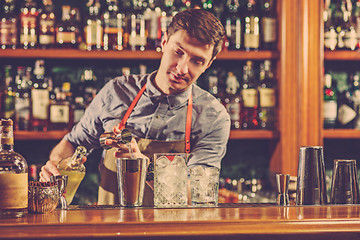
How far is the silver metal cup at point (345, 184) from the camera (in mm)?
1413

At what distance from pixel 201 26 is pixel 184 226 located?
1.12 metres

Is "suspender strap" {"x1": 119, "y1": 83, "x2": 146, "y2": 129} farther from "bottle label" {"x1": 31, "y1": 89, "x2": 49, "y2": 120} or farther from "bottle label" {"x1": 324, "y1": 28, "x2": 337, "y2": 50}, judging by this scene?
"bottle label" {"x1": 324, "y1": 28, "x2": 337, "y2": 50}

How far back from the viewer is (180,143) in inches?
84.4

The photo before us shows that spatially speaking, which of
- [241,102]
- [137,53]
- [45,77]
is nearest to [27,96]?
[45,77]

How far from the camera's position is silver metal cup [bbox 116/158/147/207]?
1298mm

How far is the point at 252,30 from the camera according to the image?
8.50 ft

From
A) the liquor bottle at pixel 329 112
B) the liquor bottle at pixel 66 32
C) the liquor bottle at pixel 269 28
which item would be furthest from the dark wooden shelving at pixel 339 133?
the liquor bottle at pixel 66 32

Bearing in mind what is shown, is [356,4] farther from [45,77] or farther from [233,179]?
[45,77]

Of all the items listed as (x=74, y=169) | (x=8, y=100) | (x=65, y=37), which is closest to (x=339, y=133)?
(x=65, y=37)

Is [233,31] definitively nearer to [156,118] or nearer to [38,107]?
[156,118]

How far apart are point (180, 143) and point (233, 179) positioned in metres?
0.74

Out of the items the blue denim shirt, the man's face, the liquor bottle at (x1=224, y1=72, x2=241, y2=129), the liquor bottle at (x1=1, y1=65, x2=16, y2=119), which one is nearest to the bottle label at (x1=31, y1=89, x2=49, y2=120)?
the liquor bottle at (x1=1, y1=65, x2=16, y2=119)

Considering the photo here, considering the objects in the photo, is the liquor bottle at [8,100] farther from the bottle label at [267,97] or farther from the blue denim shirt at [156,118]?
the bottle label at [267,97]

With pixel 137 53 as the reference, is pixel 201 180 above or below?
below
